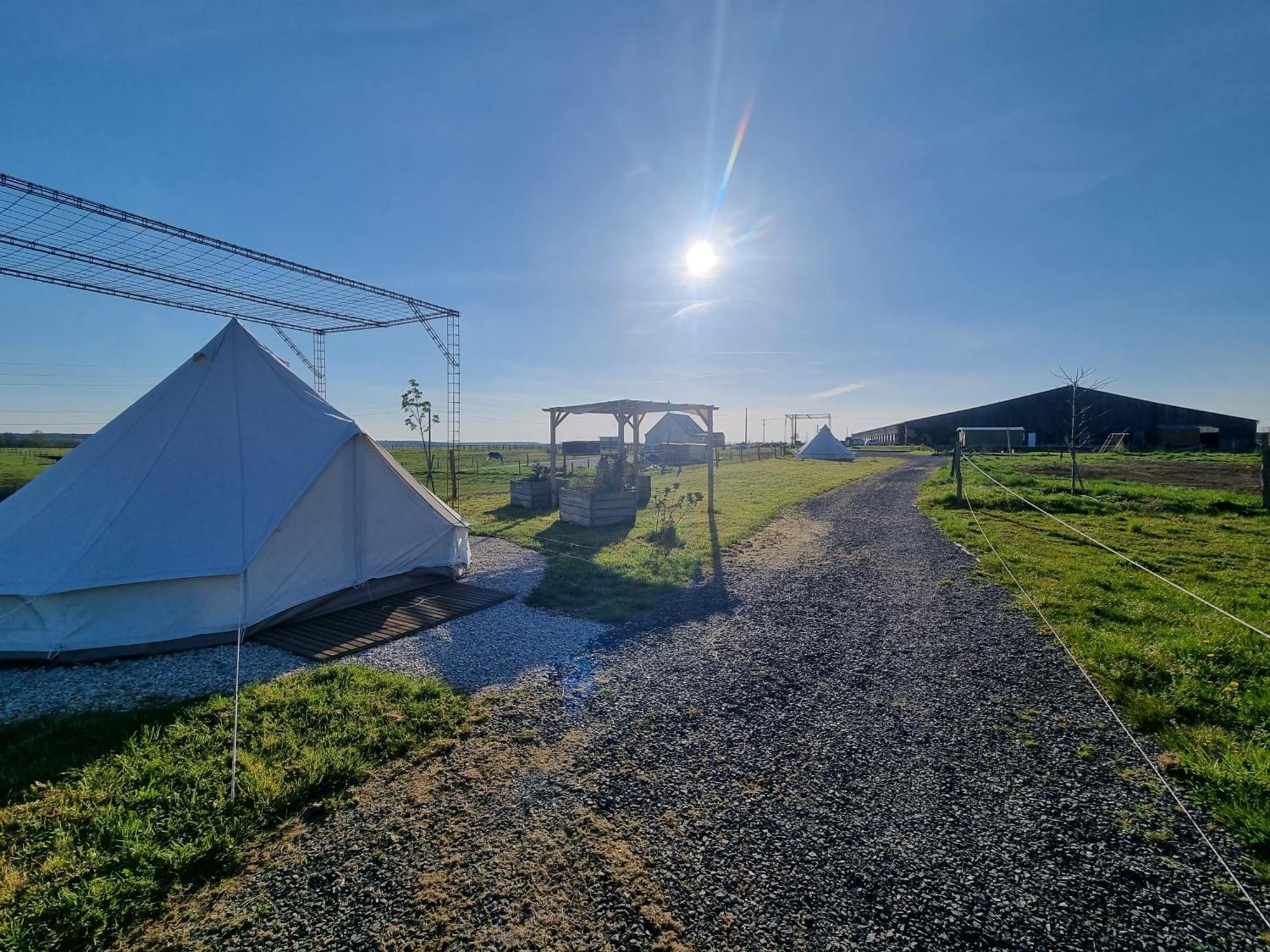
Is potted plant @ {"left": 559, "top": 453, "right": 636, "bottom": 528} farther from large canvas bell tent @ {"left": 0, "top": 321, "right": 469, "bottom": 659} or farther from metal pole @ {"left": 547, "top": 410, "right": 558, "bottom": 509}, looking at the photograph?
large canvas bell tent @ {"left": 0, "top": 321, "right": 469, "bottom": 659}

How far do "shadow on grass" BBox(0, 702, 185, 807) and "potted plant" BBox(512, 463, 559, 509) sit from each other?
10907 millimetres

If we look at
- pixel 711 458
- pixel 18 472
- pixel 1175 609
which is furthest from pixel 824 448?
pixel 18 472

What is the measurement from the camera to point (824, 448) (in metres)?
38.8

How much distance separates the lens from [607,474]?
14.6m

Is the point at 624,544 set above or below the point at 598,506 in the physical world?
below

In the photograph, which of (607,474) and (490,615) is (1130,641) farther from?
(607,474)

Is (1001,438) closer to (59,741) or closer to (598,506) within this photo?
(598,506)

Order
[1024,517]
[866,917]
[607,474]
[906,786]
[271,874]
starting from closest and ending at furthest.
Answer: [866,917] < [271,874] < [906,786] < [1024,517] < [607,474]

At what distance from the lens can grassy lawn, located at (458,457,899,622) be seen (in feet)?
23.2

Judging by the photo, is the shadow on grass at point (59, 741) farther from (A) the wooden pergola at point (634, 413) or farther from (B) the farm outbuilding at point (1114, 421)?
(B) the farm outbuilding at point (1114, 421)

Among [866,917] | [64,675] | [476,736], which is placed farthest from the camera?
A: [64,675]

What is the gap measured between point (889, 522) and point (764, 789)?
10580 millimetres

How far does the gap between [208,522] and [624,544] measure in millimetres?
6605

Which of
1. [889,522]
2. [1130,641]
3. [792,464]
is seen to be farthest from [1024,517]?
[792,464]
